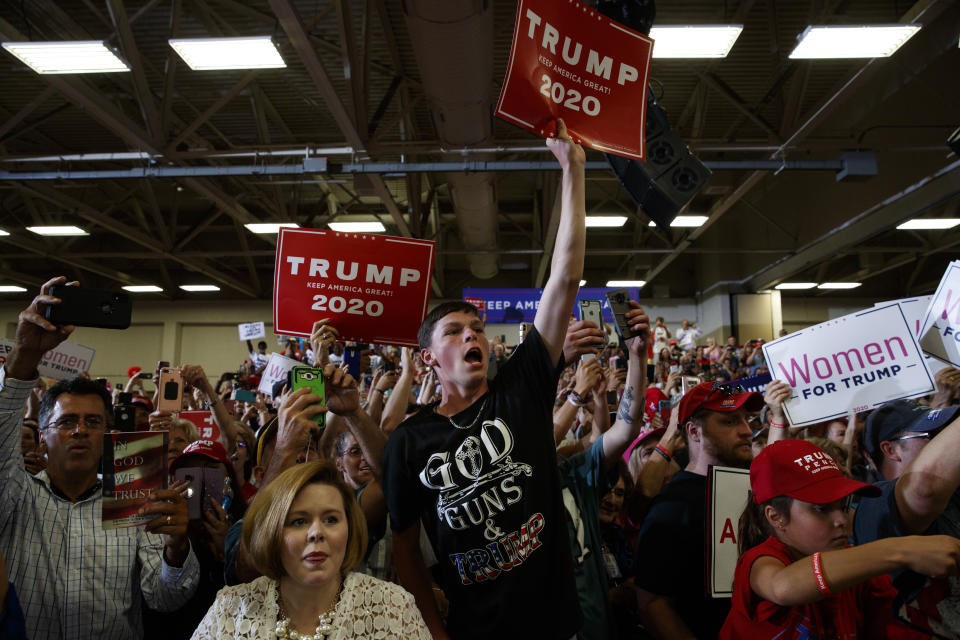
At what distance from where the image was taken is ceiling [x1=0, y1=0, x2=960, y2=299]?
8719mm

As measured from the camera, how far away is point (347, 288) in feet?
10.5

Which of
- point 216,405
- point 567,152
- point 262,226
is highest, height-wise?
point 262,226

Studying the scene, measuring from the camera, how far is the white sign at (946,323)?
283 centimetres

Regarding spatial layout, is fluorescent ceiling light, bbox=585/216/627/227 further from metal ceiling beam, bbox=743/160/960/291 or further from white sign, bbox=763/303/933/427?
white sign, bbox=763/303/933/427

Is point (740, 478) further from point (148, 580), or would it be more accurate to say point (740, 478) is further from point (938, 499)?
point (148, 580)

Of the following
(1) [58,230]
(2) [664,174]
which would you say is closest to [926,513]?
(2) [664,174]

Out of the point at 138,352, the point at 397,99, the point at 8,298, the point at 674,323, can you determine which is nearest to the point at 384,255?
the point at 397,99

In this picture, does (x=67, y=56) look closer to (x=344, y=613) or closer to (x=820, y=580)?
(x=344, y=613)

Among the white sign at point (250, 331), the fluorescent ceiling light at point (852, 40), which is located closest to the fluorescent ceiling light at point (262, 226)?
the white sign at point (250, 331)

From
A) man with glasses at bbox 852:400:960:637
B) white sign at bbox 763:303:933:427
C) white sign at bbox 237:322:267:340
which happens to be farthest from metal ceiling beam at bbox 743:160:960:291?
white sign at bbox 237:322:267:340

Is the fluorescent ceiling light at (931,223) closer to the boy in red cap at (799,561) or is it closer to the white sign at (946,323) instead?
the white sign at (946,323)

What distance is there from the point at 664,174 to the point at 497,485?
1795 millimetres

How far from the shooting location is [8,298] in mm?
22750

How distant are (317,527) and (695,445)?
1753 millimetres
